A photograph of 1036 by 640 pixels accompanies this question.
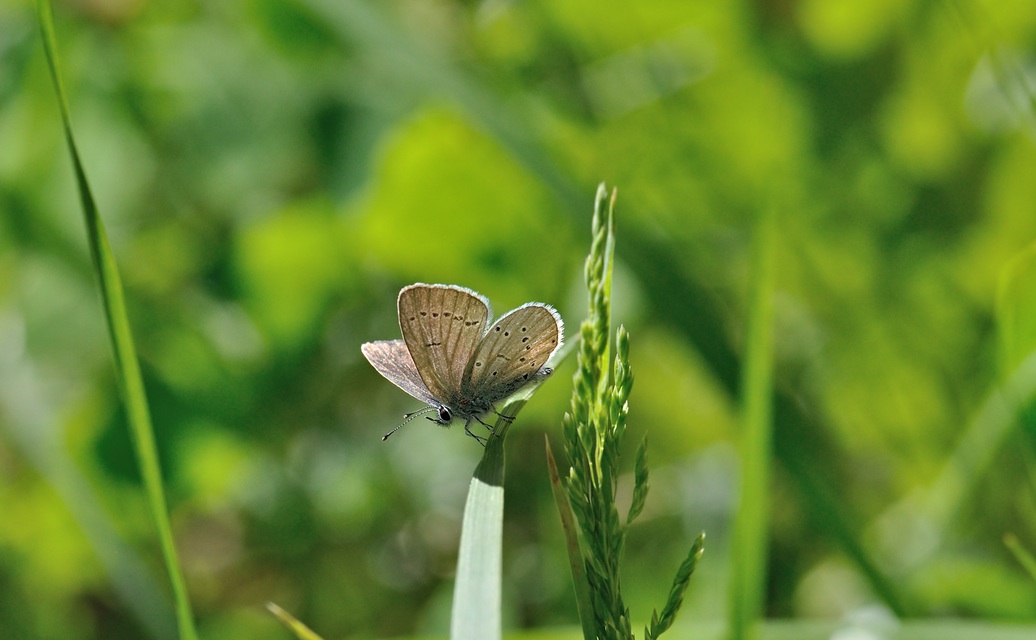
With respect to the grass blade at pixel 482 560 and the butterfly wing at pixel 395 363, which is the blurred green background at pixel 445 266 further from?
the grass blade at pixel 482 560

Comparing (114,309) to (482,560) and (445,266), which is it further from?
(445,266)

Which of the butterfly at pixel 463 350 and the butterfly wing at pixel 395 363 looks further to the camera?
the butterfly wing at pixel 395 363

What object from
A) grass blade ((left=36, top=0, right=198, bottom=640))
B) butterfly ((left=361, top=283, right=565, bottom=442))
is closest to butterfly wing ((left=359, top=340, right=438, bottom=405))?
butterfly ((left=361, top=283, right=565, bottom=442))

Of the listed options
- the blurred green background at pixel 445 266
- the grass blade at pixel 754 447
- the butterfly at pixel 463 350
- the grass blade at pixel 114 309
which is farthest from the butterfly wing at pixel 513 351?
the blurred green background at pixel 445 266

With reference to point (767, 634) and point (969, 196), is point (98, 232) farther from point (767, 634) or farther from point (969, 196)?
point (969, 196)

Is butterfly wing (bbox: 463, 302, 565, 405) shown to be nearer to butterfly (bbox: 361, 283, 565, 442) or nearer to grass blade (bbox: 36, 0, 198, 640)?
butterfly (bbox: 361, 283, 565, 442)

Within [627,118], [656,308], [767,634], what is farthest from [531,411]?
[767,634]
